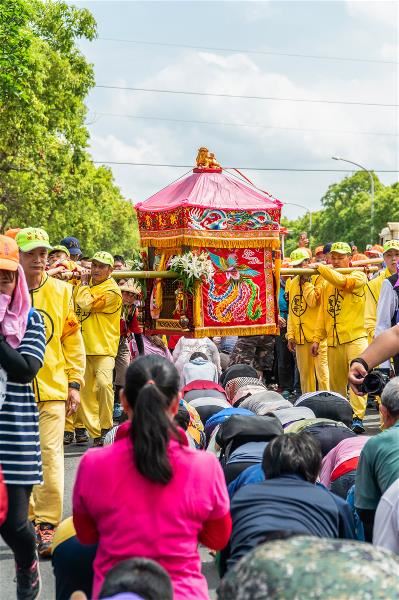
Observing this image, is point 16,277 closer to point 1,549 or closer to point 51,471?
point 51,471

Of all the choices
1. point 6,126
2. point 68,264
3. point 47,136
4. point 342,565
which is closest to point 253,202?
point 68,264

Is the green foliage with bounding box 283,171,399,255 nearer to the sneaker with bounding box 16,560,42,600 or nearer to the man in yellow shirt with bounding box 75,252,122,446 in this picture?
the man in yellow shirt with bounding box 75,252,122,446

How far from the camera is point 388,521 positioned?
4.18 meters

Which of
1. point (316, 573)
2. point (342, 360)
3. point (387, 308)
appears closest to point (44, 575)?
point (387, 308)

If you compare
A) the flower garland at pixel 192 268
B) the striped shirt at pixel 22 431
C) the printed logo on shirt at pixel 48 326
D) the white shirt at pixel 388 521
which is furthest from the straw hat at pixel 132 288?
the white shirt at pixel 388 521

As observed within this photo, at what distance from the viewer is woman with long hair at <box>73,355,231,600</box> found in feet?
10.8

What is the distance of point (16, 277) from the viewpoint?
5.02 m

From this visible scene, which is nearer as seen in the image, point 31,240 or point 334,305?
point 31,240

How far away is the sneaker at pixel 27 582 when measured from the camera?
15.7 feet

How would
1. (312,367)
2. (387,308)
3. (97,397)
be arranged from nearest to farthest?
(387,308) < (97,397) < (312,367)

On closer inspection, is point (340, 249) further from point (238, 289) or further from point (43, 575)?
point (43, 575)

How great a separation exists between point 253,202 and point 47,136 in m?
22.0

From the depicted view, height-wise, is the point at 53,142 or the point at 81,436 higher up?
the point at 53,142

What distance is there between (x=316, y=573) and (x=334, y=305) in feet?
30.5
